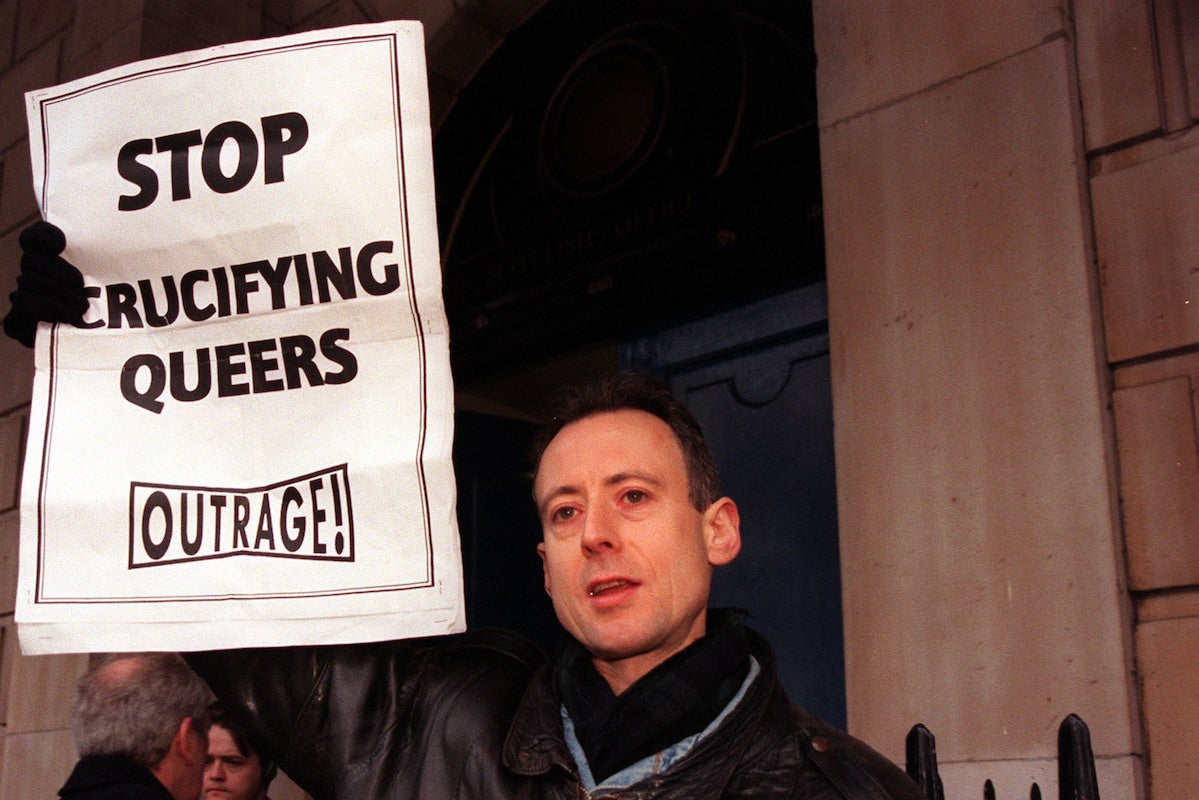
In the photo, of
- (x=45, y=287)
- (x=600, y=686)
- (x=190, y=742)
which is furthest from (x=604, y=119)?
(x=600, y=686)

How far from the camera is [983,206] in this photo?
3.42 meters

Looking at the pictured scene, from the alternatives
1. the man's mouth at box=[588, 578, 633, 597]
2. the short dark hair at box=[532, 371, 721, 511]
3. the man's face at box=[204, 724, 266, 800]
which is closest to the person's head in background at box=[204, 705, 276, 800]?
the man's face at box=[204, 724, 266, 800]

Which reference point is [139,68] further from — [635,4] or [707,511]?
[635,4]

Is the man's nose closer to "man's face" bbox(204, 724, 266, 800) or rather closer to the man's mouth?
the man's mouth

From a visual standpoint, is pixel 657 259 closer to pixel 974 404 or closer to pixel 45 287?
pixel 974 404

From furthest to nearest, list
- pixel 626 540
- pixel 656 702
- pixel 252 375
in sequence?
pixel 252 375, pixel 626 540, pixel 656 702

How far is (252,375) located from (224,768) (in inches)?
78.4

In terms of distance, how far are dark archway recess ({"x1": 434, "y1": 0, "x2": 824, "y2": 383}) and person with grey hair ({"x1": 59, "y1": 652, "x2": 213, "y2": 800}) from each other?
2453 mm

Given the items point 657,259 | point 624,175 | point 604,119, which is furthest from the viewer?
point 604,119

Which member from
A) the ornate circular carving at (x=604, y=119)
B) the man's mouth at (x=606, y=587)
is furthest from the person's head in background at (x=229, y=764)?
the ornate circular carving at (x=604, y=119)

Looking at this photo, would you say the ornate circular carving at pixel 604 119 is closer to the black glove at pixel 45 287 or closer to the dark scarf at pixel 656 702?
the black glove at pixel 45 287

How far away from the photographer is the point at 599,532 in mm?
2262

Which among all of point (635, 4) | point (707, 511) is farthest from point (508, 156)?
point (707, 511)

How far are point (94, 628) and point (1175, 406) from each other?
7.84 ft
